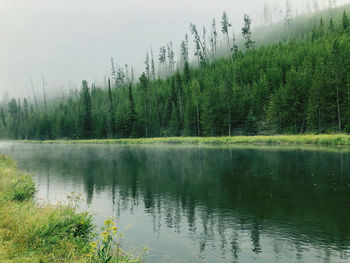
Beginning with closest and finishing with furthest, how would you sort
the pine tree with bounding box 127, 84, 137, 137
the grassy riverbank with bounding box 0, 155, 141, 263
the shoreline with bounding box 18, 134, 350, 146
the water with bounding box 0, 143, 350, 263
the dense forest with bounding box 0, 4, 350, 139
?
the grassy riverbank with bounding box 0, 155, 141, 263 < the water with bounding box 0, 143, 350, 263 < the shoreline with bounding box 18, 134, 350, 146 < the dense forest with bounding box 0, 4, 350, 139 < the pine tree with bounding box 127, 84, 137, 137

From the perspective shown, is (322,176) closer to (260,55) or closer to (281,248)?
(281,248)

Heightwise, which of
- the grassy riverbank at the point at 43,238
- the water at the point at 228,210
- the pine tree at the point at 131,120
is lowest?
the water at the point at 228,210

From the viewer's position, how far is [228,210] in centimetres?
1338

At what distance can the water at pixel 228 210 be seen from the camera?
29.7 ft

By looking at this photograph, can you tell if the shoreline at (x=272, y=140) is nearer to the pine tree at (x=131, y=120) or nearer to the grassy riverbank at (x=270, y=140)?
the grassy riverbank at (x=270, y=140)

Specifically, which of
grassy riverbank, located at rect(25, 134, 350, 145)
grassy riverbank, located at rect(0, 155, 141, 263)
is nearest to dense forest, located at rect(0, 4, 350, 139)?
grassy riverbank, located at rect(25, 134, 350, 145)

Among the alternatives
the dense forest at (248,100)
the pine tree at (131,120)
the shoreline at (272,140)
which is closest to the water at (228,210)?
the shoreline at (272,140)

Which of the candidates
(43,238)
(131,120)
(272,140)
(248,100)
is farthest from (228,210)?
(131,120)

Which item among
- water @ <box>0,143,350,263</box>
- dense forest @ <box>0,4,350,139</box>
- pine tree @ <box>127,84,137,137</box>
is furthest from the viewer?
pine tree @ <box>127,84,137,137</box>

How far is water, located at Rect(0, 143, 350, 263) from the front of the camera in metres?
9.04

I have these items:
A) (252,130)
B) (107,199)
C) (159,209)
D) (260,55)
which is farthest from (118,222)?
(260,55)

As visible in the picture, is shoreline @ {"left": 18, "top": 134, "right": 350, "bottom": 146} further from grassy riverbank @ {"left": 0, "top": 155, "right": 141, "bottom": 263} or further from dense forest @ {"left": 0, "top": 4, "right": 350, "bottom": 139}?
grassy riverbank @ {"left": 0, "top": 155, "right": 141, "bottom": 263}

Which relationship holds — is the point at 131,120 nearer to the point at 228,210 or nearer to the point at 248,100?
the point at 248,100

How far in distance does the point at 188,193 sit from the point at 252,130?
57.8 metres
